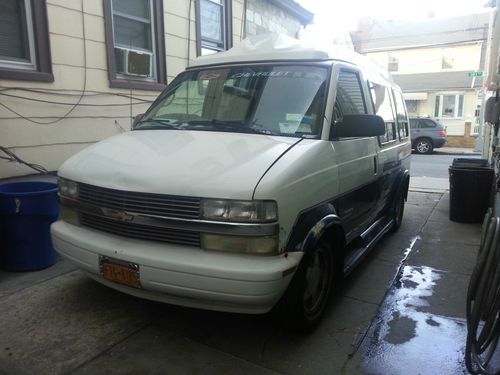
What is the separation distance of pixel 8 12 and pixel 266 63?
3125 mm

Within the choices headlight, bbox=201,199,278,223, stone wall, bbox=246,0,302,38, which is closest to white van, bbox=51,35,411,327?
headlight, bbox=201,199,278,223

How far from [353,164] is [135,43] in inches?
166

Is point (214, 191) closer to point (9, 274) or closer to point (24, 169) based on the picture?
point (9, 274)

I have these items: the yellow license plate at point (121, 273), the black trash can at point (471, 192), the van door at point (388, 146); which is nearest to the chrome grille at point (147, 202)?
the yellow license plate at point (121, 273)

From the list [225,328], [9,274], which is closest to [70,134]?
[9,274]

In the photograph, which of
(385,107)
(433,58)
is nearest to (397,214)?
(385,107)

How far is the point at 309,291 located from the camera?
125 inches

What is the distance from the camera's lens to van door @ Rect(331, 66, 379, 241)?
3465 millimetres

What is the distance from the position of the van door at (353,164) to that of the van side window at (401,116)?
156 cm

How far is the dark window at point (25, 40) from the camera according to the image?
4.81 metres

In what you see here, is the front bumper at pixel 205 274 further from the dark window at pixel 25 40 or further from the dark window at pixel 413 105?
the dark window at pixel 413 105

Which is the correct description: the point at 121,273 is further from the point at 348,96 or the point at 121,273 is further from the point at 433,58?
the point at 433,58

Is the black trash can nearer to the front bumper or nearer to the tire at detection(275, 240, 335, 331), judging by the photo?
A: the tire at detection(275, 240, 335, 331)

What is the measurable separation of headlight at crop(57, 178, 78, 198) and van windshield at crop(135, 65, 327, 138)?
0.84 meters
